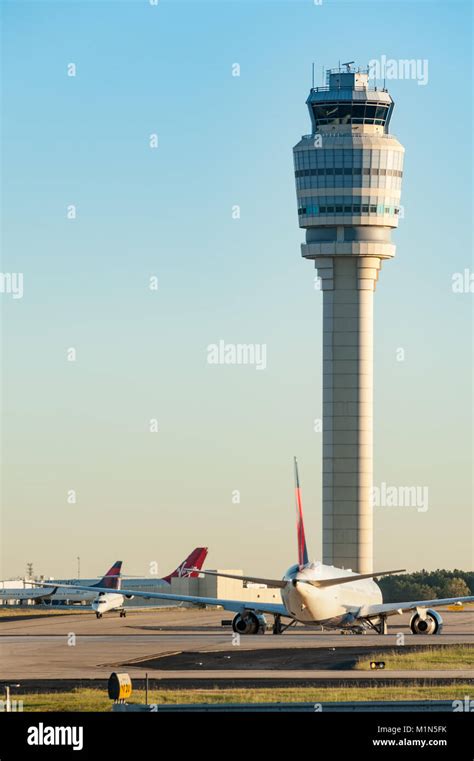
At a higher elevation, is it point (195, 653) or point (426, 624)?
point (426, 624)

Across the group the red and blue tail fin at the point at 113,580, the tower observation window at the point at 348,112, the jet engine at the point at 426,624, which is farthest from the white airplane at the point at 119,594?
the tower observation window at the point at 348,112

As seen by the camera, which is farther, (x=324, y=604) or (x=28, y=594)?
(x=28, y=594)

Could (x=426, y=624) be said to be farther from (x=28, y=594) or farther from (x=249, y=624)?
(x=28, y=594)

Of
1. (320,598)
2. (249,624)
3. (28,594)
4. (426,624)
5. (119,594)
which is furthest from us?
(28,594)

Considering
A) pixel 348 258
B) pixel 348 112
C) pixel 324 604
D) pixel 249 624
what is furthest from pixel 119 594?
pixel 348 112

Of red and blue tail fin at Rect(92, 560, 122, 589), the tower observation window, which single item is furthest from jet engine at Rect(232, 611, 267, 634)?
the tower observation window
